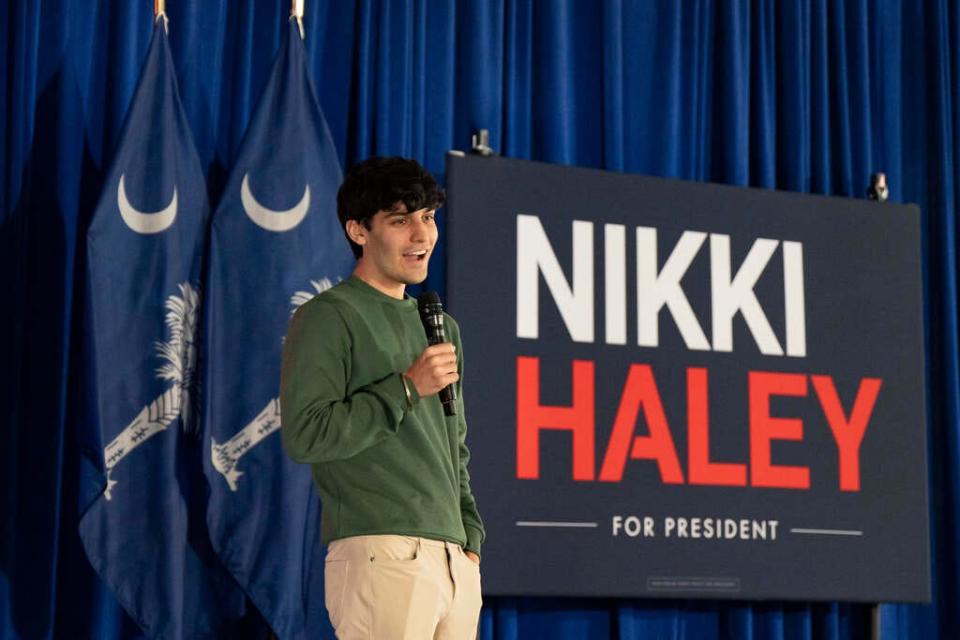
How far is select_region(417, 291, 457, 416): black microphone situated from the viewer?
2234 mm

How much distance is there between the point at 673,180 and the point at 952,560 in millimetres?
1595

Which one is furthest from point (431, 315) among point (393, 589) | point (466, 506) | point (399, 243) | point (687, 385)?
point (687, 385)

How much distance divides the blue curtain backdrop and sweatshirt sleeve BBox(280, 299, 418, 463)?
5.08 ft

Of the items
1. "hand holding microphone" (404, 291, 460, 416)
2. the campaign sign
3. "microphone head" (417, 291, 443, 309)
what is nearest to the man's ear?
"microphone head" (417, 291, 443, 309)

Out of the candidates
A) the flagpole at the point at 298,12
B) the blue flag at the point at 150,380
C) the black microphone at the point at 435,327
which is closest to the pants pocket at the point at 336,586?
the black microphone at the point at 435,327

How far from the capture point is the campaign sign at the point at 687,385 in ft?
12.3

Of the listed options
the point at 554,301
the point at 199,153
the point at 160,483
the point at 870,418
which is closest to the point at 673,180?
the point at 554,301

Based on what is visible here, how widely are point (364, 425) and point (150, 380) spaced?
4.79ft

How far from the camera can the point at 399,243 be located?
2.28 meters

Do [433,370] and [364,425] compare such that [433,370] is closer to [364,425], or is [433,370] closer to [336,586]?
[364,425]

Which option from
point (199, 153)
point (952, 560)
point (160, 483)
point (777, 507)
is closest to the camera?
point (160, 483)

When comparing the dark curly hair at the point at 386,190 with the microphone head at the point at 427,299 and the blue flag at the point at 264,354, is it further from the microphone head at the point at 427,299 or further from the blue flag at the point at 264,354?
the blue flag at the point at 264,354

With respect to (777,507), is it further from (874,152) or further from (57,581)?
(57,581)

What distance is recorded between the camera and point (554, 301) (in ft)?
12.6
